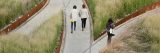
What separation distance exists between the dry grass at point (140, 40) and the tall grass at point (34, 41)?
9.23 ft

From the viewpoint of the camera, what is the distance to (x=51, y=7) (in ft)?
108

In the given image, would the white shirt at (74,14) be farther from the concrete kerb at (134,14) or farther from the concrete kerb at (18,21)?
the concrete kerb at (18,21)

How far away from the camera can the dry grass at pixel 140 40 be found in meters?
21.6

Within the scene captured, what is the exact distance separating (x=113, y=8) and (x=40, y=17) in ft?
15.2

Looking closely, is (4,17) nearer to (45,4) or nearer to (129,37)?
(45,4)

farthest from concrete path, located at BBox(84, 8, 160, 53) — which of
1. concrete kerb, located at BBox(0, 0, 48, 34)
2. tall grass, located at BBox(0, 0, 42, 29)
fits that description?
tall grass, located at BBox(0, 0, 42, 29)

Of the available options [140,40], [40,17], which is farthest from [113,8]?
[140,40]

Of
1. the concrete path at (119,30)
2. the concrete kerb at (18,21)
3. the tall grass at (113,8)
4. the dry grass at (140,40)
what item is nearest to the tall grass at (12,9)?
the concrete kerb at (18,21)

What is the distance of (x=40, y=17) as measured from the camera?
3083 centimetres

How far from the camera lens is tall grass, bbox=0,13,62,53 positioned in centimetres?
2240

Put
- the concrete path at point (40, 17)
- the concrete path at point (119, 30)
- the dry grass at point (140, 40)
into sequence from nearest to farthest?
the dry grass at point (140, 40) < the concrete path at point (119, 30) < the concrete path at point (40, 17)

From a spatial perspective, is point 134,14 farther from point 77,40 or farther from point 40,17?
point 40,17

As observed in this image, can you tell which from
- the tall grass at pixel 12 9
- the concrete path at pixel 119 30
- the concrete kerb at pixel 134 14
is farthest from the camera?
the tall grass at pixel 12 9

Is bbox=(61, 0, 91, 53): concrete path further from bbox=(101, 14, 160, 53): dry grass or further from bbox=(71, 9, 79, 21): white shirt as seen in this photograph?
bbox=(101, 14, 160, 53): dry grass
